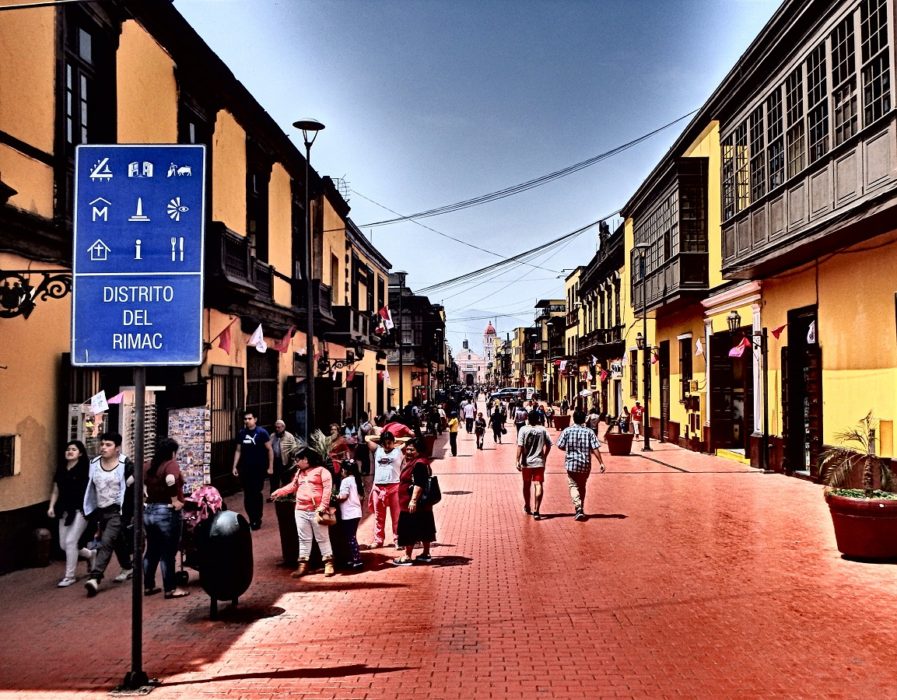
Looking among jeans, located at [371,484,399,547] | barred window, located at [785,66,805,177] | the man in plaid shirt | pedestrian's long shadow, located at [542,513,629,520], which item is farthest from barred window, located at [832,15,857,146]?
jeans, located at [371,484,399,547]

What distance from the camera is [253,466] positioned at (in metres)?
11.7

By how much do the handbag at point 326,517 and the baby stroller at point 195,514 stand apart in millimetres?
1144

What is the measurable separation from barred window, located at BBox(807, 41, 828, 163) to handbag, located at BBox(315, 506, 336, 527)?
35.8 ft

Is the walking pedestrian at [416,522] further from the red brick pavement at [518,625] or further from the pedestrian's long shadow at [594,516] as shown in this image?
the pedestrian's long shadow at [594,516]

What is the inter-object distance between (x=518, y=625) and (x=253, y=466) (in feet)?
20.3

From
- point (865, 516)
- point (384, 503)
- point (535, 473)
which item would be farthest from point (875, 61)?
point (384, 503)

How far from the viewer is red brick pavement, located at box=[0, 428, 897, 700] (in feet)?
17.7

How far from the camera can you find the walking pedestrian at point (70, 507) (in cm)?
834

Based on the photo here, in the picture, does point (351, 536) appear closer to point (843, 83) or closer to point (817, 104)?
point (843, 83)

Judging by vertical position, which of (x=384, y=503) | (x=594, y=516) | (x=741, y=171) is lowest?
(x=594, y=516)

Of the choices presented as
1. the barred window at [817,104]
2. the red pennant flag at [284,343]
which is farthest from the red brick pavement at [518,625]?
the red pennant flag at [284,343]

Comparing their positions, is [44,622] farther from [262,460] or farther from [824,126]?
[824,126]

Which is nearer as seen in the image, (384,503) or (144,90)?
(384,503)

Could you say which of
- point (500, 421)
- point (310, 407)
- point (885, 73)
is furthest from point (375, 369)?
point (885, 73)
